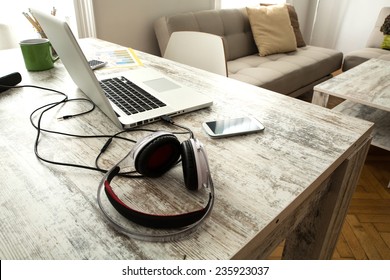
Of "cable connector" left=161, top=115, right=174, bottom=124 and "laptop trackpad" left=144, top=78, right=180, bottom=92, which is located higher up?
"laptop trackpad" left=144, top=78, right=180, bottom=92

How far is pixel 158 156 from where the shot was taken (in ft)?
1.74

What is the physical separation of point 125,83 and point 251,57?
2.00 meters

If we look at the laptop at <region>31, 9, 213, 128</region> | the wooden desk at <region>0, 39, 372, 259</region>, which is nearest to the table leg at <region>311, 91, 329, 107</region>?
the wooden desk at <region>0, 39, 372, 259</region>

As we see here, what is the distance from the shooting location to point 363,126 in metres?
0.71

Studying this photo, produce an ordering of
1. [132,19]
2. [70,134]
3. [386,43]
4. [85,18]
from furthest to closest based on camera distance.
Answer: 1. [386,43]
2. [132,19]
3. [85,18]
4. [70,134]

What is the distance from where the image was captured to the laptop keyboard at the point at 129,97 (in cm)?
78

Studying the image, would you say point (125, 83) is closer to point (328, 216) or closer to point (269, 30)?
point (328, 216)

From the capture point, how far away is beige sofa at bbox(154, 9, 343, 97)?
89.0 inches

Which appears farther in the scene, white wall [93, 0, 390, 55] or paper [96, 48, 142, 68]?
white wall [93, 0, 390, 55]

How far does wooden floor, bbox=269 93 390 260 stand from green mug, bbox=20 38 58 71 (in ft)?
3.51

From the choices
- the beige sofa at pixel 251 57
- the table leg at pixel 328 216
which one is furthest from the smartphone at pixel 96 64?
the beige sofa at pixel 251 57

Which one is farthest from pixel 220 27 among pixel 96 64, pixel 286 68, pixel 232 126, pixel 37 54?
pixel 232 126

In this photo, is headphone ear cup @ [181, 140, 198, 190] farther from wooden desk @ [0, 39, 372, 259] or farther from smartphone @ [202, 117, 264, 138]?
smartphone @ [202, 117, 264, 138]

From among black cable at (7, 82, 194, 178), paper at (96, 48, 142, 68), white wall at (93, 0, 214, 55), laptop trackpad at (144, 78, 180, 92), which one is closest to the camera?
black cable at (7, 82, 194, 178)
